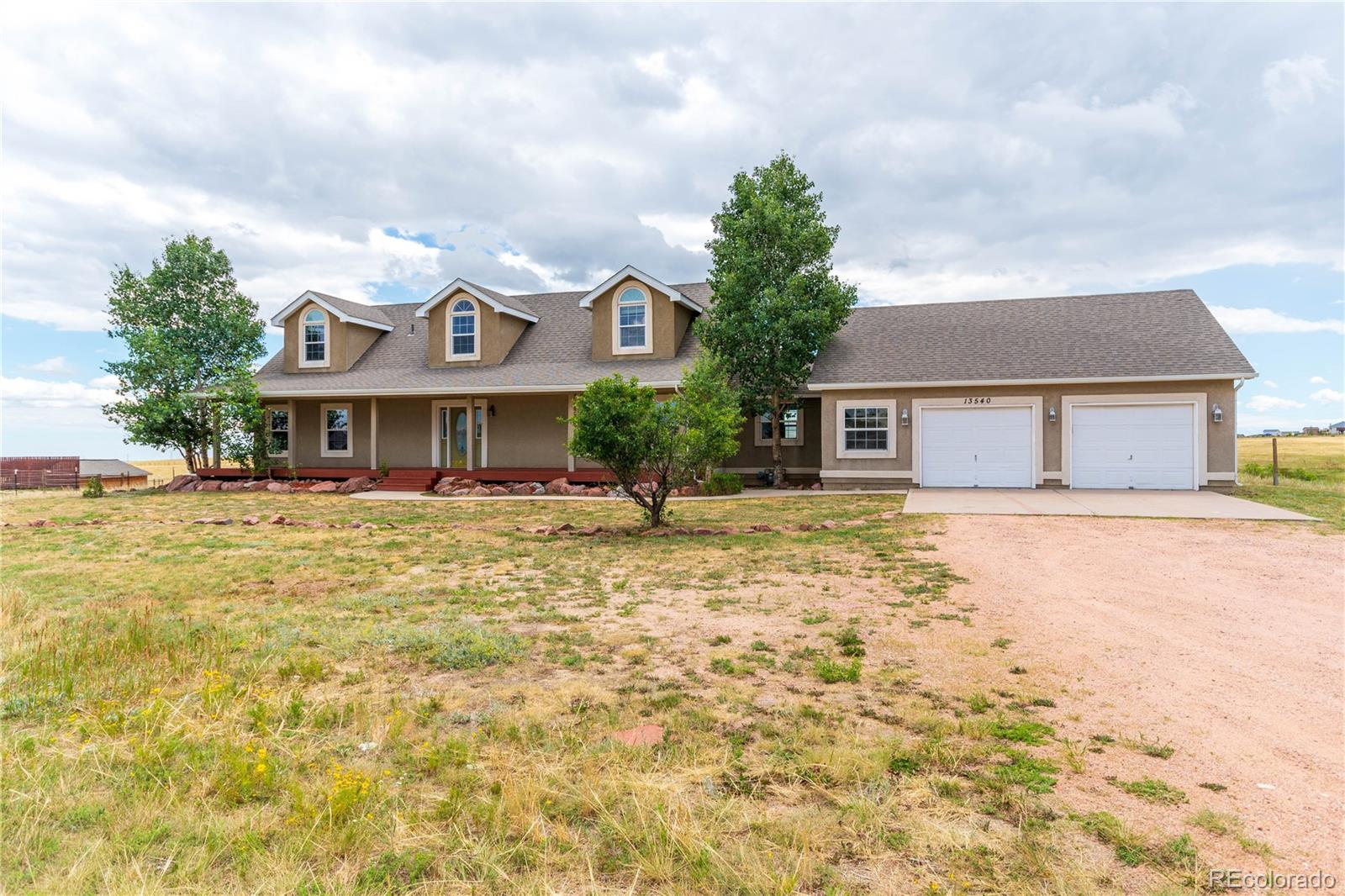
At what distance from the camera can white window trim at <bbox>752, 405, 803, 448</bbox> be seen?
21141 millimetres

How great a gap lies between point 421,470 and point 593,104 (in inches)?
495

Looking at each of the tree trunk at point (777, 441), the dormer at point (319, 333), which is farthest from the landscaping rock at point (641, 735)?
the dormer at point (319, 333)

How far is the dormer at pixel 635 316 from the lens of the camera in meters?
21.1

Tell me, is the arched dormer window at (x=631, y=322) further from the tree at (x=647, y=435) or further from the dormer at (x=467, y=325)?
the tree at (x=647, y=435)

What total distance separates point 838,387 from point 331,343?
17.3 metres

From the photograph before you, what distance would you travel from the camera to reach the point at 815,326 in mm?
18906

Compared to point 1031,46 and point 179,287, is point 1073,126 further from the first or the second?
point 179,287

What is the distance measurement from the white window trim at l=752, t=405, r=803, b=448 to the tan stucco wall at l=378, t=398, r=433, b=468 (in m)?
10.5

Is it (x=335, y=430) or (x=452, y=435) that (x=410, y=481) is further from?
(x=335, y=430)

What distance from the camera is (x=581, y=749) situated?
349 cm

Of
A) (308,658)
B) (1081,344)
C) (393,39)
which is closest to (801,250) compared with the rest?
(1081,344)

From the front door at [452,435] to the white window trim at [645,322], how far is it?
215 inches

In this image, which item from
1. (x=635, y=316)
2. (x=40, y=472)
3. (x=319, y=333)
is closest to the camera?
(x=635, y=316)

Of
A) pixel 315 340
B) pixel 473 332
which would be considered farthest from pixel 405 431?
pixel 315 340
